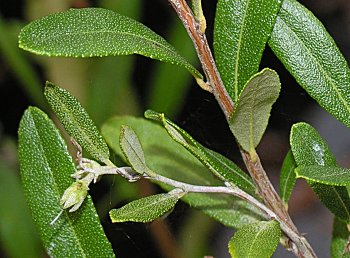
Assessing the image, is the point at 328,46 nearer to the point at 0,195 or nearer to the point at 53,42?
the point at 53,42

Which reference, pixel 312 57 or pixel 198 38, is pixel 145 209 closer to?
pixel 198 38

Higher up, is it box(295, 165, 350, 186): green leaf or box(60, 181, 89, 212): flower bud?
box(295, 165, 350, 186): green leaf

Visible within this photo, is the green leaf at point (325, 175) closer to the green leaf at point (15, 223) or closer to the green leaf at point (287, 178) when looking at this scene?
the green leaf at point (287, 178)

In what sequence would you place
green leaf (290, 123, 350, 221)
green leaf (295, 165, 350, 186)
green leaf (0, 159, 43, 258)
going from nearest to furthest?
green leaf (295, 165, 350, 186)
green leaf (290, 123, 350, 221)
green leaf (0, 159, 43, 258)

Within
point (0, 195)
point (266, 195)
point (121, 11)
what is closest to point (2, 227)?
point (0, 195)

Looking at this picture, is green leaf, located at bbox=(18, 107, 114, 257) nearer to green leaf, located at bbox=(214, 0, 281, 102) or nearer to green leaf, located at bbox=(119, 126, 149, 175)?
green leaf, located at bbox=(119, 126, 149, 175)

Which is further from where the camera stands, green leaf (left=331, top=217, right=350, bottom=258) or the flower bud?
green leaf (left=331, top=217, right=350, bottom=258)

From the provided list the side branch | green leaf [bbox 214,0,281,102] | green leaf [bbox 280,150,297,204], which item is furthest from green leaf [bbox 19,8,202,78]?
green leaf [bbox 280,150,297,204]

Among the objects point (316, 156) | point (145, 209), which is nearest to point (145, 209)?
point (145, 209)
